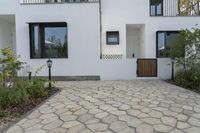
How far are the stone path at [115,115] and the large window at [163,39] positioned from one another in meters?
5.99

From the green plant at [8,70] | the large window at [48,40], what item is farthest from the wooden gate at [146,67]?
the green plant at [8,70]

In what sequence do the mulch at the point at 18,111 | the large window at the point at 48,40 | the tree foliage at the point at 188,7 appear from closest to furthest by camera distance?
1. the mulch at the point at 18,111
2. the large window at the point at 48,40
3. the tree foliage at the point at 188,7

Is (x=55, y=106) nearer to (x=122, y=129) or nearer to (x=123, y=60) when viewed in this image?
(x=122, y=129)

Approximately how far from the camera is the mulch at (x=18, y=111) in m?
4.97

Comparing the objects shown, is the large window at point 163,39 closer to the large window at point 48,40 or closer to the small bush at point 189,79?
the small bush at point 189,79

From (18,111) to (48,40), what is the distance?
7.06 metres

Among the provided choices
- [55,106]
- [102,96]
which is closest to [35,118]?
[55,106]

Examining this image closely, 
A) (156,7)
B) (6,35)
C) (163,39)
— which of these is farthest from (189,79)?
(6,35)

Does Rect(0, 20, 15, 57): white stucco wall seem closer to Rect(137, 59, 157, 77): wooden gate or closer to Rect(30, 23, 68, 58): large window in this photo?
Rect(30, 23, 68, 58): large window

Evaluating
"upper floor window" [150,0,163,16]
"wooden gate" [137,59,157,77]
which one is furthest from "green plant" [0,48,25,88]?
"upper floor window" [150,0,163,16]

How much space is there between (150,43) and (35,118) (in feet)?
31.0

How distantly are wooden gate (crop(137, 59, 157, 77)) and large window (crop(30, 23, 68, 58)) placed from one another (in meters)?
4.13

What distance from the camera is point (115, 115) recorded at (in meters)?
5.14

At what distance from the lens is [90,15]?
11.7 metres
